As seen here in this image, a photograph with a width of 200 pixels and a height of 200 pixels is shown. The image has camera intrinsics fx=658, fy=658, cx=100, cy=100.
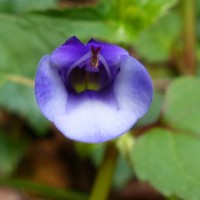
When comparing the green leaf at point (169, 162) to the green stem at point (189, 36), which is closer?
the green leaf at point (169, 162)

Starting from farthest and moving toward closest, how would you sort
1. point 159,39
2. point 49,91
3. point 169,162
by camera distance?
point 159,39, point 169,162, point 49,91

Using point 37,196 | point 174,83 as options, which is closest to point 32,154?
point 37,196

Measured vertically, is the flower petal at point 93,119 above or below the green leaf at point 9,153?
above

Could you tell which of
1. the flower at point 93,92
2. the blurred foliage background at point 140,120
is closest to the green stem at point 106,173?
the blurred foliage background at point 140,120

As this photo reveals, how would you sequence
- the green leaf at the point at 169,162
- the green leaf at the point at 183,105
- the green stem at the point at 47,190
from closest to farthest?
the green leaf at the point at 169,162
the green leaf at the point at 183,105
the green stem at the point at 47,190

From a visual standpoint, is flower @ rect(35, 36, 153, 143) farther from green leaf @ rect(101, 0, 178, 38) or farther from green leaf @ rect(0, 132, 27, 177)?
green leaf @ rect(0, 132, 27, 177)

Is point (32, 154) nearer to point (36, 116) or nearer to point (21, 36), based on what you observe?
point (36, 116)

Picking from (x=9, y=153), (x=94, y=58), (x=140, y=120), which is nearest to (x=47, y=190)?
(x=9, y=153)

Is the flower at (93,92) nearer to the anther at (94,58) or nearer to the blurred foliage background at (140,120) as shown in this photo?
the anther at (94,58)

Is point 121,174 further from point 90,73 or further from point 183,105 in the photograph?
point 90,73
